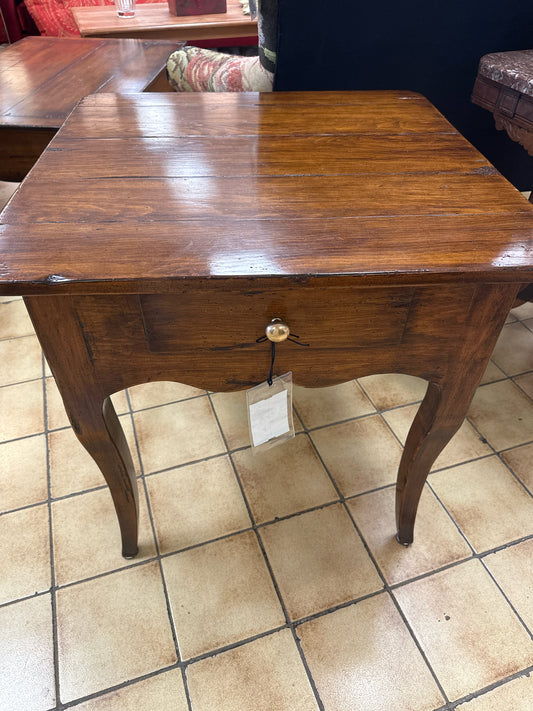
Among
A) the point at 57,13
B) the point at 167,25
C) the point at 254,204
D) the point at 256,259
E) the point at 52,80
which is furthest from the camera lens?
the point at 57,13

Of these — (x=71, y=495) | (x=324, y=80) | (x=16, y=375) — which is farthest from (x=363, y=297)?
(x=16, y=375)

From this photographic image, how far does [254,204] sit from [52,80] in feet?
3.85

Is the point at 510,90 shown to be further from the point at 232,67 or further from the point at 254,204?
the point at 254,204

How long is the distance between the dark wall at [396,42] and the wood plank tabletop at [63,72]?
51 cm

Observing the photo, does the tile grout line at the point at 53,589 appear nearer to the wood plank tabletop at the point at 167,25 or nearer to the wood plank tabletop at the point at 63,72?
the wood plank tabletop at the point at 63,72

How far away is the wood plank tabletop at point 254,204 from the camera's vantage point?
1.82ft

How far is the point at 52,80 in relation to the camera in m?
1.46

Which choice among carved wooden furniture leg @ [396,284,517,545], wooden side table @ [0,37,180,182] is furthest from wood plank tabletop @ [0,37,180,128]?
carved wooden furniture leg @ [396,284,517,545]

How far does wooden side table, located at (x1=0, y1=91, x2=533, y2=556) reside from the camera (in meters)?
0.56

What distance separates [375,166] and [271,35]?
51 cm

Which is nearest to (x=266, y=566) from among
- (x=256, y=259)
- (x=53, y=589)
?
(x=53, y=589)

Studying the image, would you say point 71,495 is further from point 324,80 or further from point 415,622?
point 324,80

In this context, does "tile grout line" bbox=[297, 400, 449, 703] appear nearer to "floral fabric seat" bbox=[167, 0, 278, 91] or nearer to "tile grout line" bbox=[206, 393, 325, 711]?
"tile grout line" bbox=[206, 393, 325, 711]

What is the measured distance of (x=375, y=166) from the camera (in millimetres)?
753
